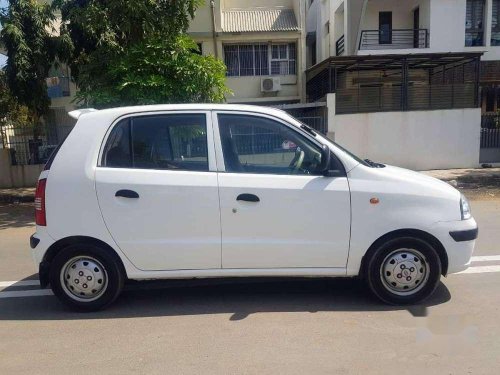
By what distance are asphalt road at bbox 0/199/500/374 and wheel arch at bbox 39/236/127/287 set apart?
1.47 ft

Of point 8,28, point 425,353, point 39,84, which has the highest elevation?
point 8,28

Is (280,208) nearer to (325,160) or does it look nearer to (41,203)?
(325,160)

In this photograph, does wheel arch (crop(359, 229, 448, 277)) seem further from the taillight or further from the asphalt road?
the taillight

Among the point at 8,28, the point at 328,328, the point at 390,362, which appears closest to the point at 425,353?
the point at 390,362

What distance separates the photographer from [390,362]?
329cm

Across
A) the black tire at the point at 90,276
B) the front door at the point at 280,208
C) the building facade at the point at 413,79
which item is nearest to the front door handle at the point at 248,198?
the front door at the point at 280,208

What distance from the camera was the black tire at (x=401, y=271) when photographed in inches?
163

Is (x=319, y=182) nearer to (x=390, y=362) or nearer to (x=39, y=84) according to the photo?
(x=390, y=362)

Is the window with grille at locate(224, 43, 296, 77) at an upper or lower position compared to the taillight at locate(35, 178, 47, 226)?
upper

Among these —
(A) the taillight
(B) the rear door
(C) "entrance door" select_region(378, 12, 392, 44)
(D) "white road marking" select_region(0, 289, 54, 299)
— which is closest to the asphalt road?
(D) "white road marking" select_region(0, 289, 54, 299)

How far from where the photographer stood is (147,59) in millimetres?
9422

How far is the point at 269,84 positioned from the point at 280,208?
16347mm

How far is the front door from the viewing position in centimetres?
404

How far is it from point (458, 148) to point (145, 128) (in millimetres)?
13728
